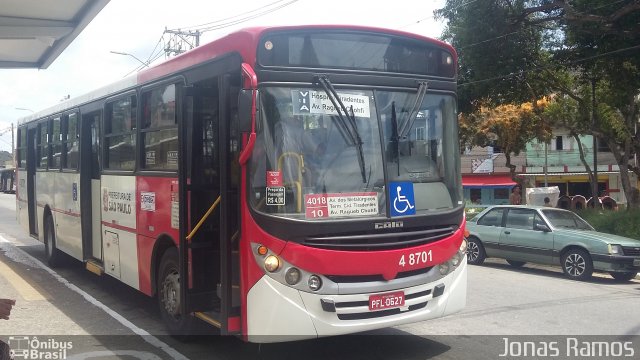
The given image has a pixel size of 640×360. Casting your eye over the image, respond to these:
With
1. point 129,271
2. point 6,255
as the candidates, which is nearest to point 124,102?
point 129,271

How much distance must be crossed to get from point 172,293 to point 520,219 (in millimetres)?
8541

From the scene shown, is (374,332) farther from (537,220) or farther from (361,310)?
(537,220)

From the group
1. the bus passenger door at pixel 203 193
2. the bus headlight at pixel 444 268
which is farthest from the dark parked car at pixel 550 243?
the bus passenger door at pixel 203 193

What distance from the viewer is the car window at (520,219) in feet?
40.5

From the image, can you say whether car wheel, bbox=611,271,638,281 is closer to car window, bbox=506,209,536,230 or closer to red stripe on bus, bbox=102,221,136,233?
car window, bbox=506,209,536,230

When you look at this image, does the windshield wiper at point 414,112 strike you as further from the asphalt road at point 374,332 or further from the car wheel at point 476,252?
the car wheel at point 476,252

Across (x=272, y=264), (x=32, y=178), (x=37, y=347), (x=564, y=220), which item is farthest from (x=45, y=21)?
(x=564, y=220)

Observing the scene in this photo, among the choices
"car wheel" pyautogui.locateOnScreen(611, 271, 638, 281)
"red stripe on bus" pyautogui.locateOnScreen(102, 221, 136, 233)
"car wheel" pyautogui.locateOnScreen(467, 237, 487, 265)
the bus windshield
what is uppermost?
the bus windshield

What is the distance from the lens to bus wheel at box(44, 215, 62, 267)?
11.0 m

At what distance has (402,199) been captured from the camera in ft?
17.3

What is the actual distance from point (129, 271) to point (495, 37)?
12.7 metres

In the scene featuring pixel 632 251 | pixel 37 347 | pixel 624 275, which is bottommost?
pixel 624 275

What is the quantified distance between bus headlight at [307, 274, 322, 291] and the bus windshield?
49 centimetres

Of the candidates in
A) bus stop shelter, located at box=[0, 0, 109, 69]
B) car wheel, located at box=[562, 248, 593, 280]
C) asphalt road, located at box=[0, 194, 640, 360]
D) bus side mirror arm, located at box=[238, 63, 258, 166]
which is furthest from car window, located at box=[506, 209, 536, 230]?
bus stop shelter, located at box=[0, 0, 109, 69]
